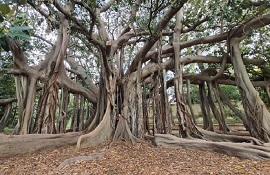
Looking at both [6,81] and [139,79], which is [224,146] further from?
[6,81]

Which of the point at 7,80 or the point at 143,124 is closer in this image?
the point at 143,124

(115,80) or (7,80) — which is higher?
(7,80)

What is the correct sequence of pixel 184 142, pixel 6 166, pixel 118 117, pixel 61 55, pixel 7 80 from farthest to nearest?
pixel 7 80
pixel 118 117
pixel 61 55
pixel 184 142
pixel 6 166

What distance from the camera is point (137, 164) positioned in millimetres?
2299

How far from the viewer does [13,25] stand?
150 cm

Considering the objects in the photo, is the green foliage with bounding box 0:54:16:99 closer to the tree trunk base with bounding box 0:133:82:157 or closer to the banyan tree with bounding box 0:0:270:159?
the banyan tree with bounding box 0:0:270:159

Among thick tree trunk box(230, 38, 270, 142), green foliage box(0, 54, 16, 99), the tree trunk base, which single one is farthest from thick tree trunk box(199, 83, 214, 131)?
green foliage box(0, 54, 16, 99)

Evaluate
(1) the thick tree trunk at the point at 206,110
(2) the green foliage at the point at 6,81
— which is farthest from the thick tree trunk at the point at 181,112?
(2) the green foliage at the point at 6,81

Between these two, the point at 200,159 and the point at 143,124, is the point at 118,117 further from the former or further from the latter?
the point at 200,159

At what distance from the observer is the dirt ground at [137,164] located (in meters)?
1.98

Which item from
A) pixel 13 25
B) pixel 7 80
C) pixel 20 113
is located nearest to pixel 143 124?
pixel 20 113

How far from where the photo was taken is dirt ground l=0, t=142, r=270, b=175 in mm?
1983

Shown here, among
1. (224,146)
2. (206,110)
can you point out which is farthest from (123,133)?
(206,110)

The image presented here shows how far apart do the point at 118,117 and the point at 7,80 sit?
3.87 m
